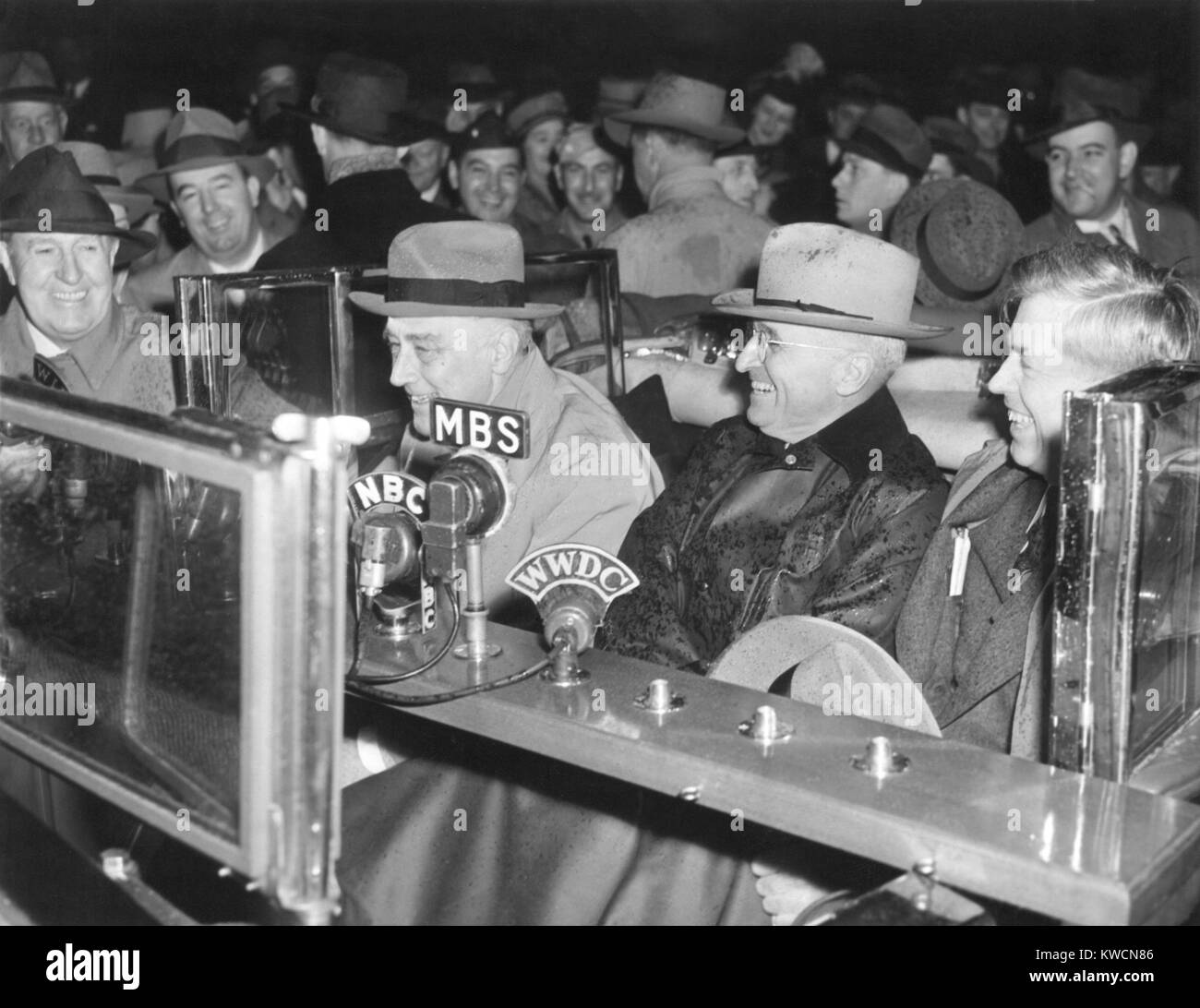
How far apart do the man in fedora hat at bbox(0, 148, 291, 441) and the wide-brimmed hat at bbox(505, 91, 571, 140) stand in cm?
414

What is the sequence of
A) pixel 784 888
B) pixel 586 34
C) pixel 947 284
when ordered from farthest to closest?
pixel 586 34 → pixel 947 284 → pixel 784 888

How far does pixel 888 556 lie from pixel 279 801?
5.36 feet

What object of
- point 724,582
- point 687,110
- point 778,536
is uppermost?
point 687,110

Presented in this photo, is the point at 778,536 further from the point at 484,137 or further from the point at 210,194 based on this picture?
the point at 484,137

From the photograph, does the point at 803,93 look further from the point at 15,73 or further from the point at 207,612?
the point at 207,612

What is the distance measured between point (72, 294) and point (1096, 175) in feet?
14.6

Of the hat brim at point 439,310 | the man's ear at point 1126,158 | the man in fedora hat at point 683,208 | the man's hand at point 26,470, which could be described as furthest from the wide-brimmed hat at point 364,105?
the man's ear at point 1126,158

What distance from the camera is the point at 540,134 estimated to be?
782cm

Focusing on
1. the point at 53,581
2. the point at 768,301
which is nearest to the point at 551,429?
the point at 768,301

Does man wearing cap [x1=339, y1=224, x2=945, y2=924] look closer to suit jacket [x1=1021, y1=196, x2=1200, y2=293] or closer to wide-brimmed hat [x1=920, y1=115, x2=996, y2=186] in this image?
suit jacket [x1=1021, y1=196, x2=1200, y2=293]

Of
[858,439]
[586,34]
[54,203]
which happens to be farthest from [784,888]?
[586,34]

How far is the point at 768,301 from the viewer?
2.98m
